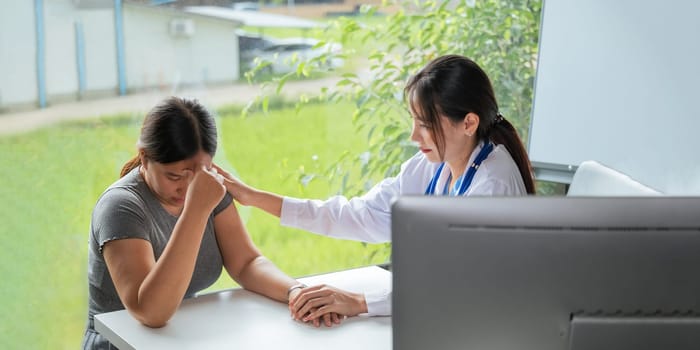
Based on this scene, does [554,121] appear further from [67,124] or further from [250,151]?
[67,124]

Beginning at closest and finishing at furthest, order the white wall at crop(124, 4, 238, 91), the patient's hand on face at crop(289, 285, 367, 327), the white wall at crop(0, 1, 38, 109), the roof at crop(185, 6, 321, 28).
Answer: the patient's hand on face at crop(289, 285, 367, 327)
the white wall at crop(0, 1, 38, 109)
the white wall at crop(124, 4, 238, 91)
the roof at crop(185, 6, 321, 28)

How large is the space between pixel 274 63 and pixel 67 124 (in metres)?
0.86

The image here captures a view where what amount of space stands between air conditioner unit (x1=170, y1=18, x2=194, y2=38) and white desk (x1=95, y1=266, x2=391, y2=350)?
130 cm

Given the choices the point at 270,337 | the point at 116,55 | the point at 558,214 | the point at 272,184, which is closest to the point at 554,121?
the point at 272,184

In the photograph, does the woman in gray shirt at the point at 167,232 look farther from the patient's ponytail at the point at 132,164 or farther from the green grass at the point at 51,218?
the green grass at the point at 51,218

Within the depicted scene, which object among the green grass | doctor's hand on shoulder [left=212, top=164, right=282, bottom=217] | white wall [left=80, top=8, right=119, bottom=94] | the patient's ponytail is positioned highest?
white wall [left=80, top=8, right=119, bottom=94]

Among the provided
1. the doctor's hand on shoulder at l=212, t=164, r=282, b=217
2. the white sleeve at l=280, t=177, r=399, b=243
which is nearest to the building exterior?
the doctor's hand on shoulder at l=212, t=164, r=282, b=217

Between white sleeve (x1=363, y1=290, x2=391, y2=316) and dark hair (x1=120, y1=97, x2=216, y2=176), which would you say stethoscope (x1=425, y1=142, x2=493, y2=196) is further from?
dark hair (x1=120, y1=97, x2=216, y2=176)

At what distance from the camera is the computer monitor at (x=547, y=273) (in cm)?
90

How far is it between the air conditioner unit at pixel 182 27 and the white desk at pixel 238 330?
4.28ft

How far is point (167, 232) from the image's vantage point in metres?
1.97

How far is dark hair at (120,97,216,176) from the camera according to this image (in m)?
1.85

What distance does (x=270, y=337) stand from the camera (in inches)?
64.1

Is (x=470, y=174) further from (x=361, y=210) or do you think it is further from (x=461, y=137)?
(x=361, y=210)
